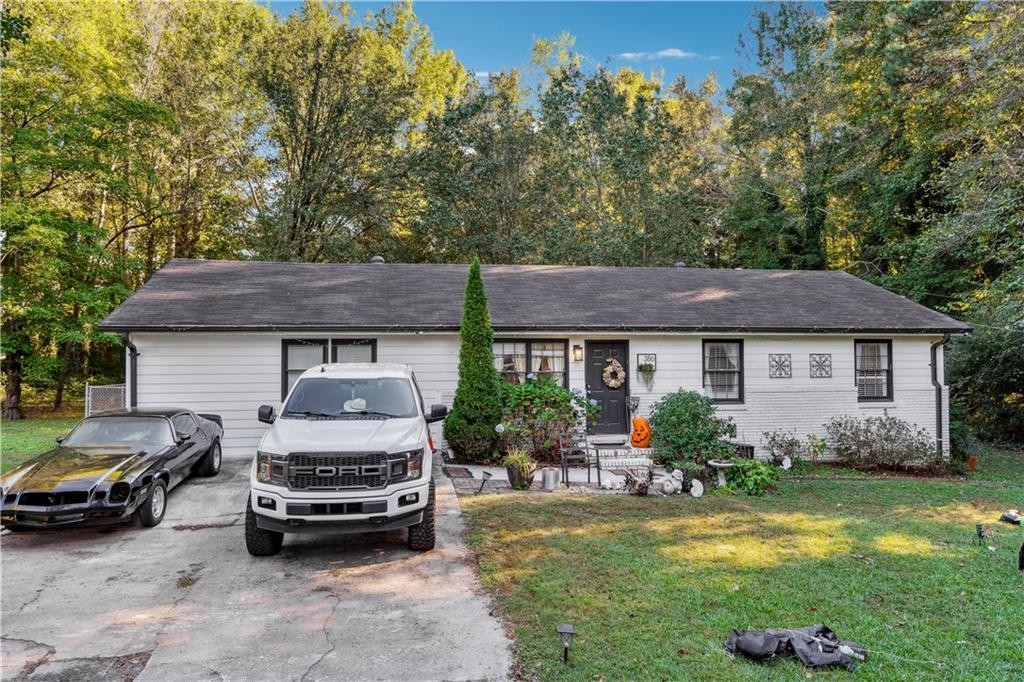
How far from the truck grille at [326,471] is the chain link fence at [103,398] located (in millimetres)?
9005

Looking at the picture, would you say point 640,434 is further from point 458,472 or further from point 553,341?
point 458,472

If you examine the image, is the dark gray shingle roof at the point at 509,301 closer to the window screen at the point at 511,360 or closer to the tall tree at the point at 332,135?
the window screen at the point at 511,360

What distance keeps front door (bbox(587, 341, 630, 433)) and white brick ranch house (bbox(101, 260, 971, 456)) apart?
0.10ft

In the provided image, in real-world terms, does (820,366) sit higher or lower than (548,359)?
lower

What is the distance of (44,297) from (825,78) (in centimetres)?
3032

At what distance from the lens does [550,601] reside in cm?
465

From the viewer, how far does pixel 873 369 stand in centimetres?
1262

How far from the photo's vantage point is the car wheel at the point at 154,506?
6523mm

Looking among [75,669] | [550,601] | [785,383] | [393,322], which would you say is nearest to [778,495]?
[785,383]

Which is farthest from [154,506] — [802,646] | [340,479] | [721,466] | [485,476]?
→ [721,466]

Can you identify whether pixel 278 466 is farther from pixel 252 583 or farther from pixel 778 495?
pixel 778 495

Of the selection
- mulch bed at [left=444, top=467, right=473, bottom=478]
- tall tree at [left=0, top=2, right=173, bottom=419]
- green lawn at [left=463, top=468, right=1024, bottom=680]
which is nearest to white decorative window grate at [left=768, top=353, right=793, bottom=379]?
green lawn at [left=463, top=468, right=1024, bottom=680]

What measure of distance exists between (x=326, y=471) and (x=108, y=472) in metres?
2.96

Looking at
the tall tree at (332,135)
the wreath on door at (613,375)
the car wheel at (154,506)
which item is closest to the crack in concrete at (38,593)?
the car wheel at (154,506)
